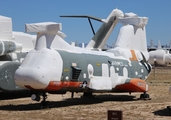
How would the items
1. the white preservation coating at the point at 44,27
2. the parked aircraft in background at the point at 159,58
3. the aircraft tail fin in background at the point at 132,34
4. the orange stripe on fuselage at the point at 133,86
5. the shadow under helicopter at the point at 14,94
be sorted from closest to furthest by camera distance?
the white preservation coating at the point at 44,27 < the orange stripe on fuselage at the point at 133,86 < the shadow under helicopter at the point at 14,94 < the aircraft tail fin in background at the point at 132,34 < the parked aircraft in background at the point at 159,58

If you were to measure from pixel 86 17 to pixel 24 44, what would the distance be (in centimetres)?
883

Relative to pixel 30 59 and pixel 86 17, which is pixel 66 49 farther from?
pixel 86 17

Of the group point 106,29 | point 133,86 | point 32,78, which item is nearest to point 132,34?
point 133,86

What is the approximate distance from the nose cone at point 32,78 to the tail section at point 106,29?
38.4 ft

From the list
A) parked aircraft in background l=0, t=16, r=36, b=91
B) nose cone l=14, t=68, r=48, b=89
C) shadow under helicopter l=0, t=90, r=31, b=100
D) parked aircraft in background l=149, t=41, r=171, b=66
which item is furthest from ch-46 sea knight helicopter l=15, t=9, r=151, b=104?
parked aircraft in background l=149, t=41, r=171, b=66

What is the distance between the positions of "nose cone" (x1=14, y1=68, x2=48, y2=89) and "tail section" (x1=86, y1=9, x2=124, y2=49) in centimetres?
1171

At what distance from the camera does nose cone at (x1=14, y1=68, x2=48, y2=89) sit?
43.7 ft

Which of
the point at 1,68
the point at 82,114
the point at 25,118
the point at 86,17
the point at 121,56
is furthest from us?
the point at 86,17

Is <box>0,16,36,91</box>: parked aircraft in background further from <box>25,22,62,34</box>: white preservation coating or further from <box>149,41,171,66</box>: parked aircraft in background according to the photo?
<box>149,41,171,66</box>: parked aircraft in background

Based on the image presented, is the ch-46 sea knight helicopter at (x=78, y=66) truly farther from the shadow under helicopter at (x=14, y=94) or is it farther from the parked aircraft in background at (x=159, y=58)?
the parked aircraft in background at (x=159, y=58)

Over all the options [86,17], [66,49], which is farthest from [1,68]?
[86,17]

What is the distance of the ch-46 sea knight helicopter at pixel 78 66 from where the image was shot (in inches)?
538

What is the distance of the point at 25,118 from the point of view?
474 inches

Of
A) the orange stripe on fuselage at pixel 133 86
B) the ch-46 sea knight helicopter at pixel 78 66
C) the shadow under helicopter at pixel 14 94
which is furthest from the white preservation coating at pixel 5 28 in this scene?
the orange stripe on fuselage at pixel 133 86
